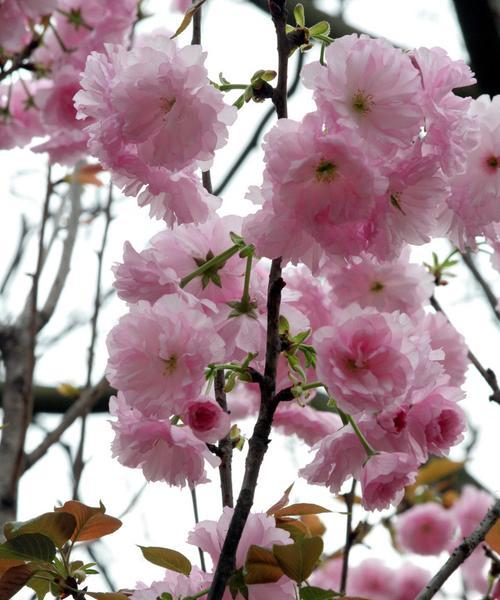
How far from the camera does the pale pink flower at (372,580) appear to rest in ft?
10.5

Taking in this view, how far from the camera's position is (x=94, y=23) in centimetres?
215

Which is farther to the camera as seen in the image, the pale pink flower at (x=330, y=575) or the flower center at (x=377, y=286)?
the pale pink flower at (x=330, y=575)

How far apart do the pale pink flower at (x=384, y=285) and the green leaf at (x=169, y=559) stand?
375 millimetres

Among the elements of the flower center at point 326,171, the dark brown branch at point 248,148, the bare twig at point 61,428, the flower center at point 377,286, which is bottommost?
the flower center at point 326,171

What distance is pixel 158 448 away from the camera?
34.4 inches

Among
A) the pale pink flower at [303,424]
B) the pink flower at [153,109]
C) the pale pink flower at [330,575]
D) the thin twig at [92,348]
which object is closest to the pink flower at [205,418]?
the pink flower at [153,109]

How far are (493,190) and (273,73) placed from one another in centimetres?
24

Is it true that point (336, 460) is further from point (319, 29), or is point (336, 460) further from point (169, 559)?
point (319, 29)

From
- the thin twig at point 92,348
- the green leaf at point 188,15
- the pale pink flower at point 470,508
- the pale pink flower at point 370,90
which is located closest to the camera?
the pale pink flower at point 370,90

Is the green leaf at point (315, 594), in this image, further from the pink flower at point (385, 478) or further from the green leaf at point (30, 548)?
the green leaf at point (30, 548)

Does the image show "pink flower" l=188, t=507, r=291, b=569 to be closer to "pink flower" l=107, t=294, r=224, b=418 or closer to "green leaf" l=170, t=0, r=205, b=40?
"pink flower" l=107, t=294, r=224, b=418

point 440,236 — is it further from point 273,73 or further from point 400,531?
point 400,531

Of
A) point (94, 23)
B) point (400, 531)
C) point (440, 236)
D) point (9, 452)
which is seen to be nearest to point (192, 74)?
point (440, 236)

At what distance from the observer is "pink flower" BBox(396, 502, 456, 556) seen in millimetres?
3041
